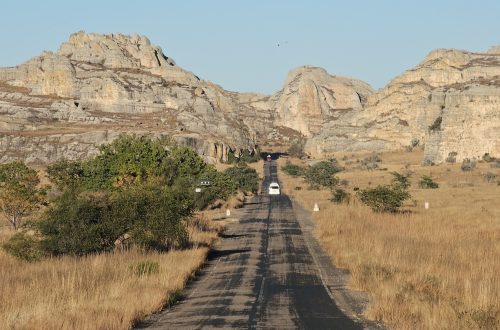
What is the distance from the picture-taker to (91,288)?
52.5 feet

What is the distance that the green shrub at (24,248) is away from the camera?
73.3 ft

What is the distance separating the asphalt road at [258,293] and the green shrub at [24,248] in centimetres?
591

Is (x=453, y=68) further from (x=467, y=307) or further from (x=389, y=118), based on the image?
(x=467, y=307)

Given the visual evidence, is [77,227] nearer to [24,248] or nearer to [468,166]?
[24,248]

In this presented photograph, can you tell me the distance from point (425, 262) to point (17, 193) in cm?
2973

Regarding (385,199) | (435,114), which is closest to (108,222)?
(385,199)

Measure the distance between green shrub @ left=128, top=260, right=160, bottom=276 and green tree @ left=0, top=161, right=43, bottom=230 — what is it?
23.9 m

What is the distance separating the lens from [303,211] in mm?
53594

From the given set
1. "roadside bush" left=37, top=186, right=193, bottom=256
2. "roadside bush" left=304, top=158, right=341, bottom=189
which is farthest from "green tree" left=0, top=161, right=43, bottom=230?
"roadside bush" left=304, top=158, right=341, bottom=189

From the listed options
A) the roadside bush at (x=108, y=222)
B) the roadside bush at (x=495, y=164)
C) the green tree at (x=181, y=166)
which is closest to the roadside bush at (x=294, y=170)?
the roadside bush at (x=495, y=164)

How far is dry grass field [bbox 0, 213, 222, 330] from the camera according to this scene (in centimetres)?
1259

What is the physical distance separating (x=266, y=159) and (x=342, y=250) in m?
139

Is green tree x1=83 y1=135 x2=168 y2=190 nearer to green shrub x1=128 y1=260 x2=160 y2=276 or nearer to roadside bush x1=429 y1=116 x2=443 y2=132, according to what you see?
green shrub x1=128 y1=260 x2=160 y2=276

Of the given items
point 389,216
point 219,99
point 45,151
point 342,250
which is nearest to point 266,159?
point 219,99
